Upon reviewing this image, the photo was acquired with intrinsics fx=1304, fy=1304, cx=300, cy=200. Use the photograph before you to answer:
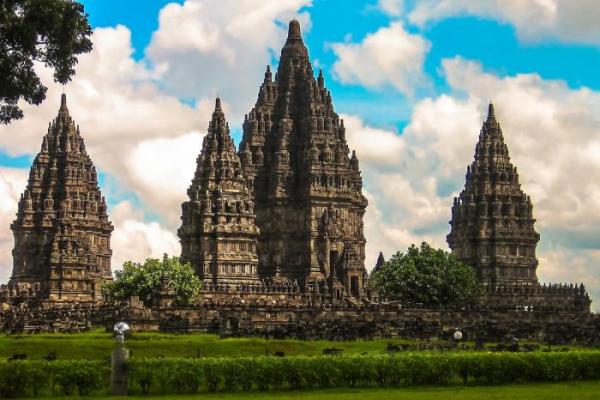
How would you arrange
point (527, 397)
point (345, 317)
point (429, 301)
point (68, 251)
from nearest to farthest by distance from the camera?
point (527, 397), point (345, 317), point (429, 301), point (68, 251)

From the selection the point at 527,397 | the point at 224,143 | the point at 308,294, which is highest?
the point at 224,143

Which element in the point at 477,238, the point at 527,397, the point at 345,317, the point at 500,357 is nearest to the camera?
the point at 527,397

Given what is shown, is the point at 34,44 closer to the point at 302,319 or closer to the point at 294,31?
the point at 302,319

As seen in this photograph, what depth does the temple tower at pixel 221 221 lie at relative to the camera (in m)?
145

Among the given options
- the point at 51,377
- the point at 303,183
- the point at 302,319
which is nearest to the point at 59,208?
the point at 303,183

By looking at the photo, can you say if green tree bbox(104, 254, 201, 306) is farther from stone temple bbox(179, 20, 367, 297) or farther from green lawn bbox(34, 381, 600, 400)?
green lawn bbox(34, 381, 600, 400)

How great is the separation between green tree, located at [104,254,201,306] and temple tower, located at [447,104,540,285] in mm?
50027

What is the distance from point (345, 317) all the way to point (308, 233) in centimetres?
4242

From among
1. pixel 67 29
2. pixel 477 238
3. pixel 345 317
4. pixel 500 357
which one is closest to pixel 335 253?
pixel 477 238

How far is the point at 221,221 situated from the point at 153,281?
64.9 feet

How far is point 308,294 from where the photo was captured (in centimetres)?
13900

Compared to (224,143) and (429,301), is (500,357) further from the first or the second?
(224,143)

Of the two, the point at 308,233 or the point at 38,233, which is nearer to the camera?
the point at 308,233

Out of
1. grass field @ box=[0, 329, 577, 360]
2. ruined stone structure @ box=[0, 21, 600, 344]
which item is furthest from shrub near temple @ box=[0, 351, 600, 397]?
ruined stone structure @ box=[0, 21, 600, 344]
